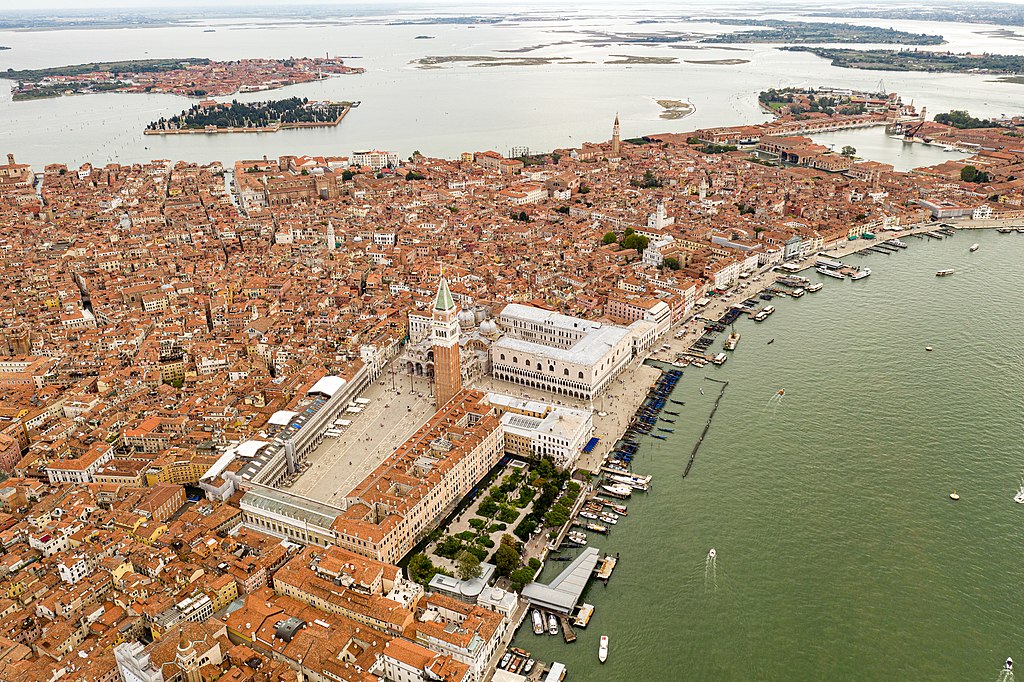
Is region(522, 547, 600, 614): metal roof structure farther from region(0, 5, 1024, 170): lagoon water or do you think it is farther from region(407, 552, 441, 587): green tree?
region(0, 5, 1024, 170): lagoon water

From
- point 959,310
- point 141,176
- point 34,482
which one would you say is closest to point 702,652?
point 34,482

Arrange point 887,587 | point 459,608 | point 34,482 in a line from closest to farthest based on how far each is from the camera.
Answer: point 459,608, point 887,587, point 34,482

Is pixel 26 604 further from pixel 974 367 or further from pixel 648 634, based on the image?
pixel 974 367

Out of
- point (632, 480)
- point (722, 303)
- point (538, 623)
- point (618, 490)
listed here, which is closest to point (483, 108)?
point (722, 303)

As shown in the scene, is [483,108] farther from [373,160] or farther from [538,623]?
[538,623]

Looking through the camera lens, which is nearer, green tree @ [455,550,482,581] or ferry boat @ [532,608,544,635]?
ferry boat @ [532,608,544,635]

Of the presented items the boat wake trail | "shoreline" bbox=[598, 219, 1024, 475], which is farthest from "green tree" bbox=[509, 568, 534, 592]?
"shoreline" bbox=[598, 219, 1024, 475]
